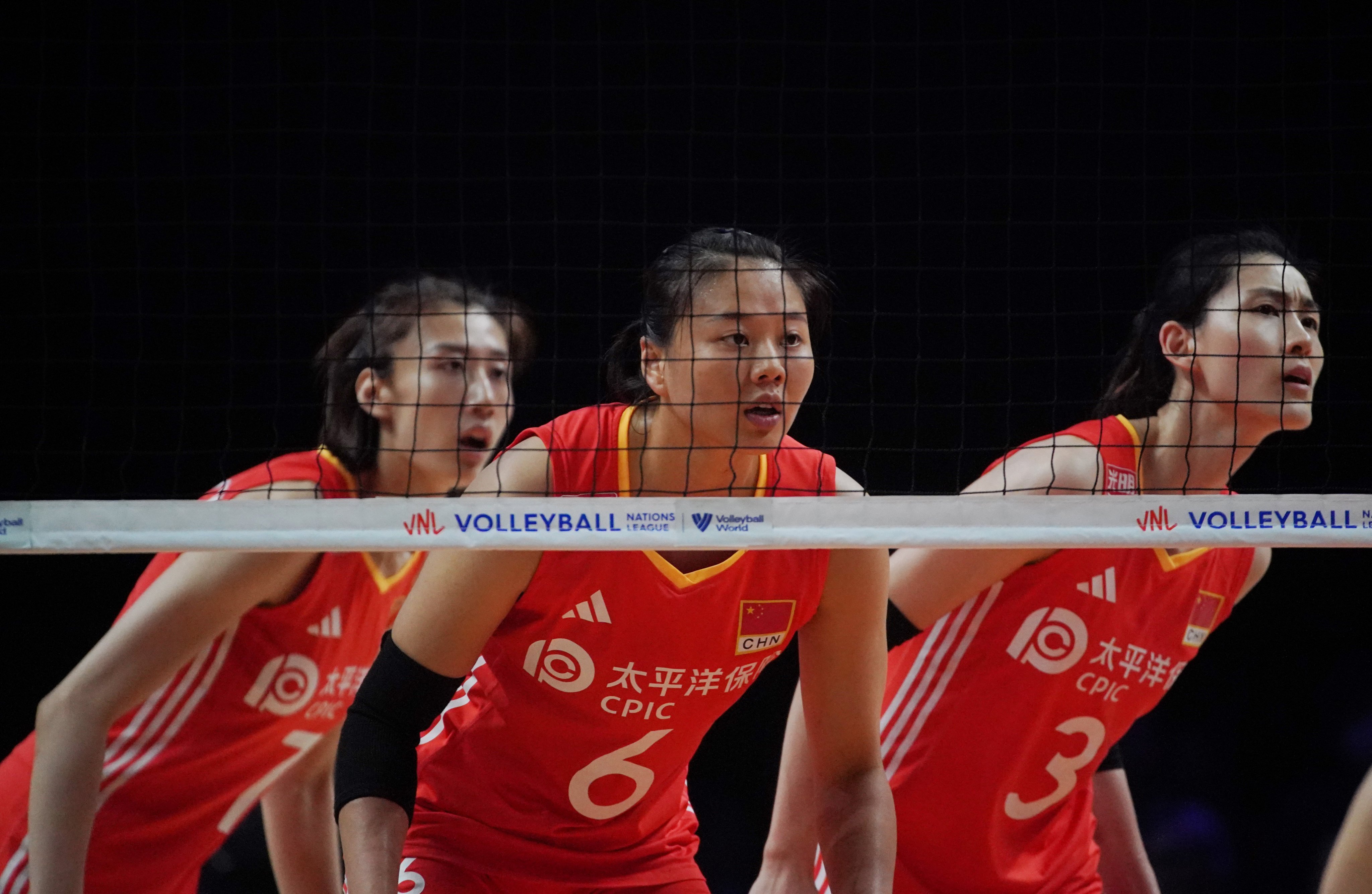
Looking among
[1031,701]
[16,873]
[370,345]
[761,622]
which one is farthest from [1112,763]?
[16,873]

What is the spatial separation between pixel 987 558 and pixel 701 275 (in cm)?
84

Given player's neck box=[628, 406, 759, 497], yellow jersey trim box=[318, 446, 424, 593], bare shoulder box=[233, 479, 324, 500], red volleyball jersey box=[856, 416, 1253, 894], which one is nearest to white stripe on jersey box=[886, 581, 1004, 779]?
red volleyball jersey box=[856, 416, 1253, 894]

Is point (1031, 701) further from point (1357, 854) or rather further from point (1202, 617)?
point (1357, 854)

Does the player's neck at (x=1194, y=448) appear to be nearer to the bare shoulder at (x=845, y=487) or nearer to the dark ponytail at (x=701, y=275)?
the bare shoulder at (x=845, y=487)

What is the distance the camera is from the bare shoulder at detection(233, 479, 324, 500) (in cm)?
278

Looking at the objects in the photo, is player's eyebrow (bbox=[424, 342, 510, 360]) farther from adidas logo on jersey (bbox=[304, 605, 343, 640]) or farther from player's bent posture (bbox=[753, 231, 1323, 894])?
player's bent posture (bbox=[753, 231, 1323, 894])

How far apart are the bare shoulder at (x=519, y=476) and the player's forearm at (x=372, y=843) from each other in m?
0.54

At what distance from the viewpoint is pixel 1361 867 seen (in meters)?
2.12

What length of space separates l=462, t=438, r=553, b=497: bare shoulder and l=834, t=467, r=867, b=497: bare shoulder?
1.80 feet

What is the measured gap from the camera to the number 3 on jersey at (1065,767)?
2.85m

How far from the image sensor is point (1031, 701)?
2826 millimetres

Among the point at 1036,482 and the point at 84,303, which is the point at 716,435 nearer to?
the point at 1036,482

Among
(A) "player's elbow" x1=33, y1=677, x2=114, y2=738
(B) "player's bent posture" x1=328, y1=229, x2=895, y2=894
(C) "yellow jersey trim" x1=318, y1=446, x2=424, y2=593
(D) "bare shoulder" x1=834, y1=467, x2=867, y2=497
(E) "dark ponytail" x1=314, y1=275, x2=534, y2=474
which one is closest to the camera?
(B) "player's bent posture" x1=328, y1=229, x2=895, y2=894

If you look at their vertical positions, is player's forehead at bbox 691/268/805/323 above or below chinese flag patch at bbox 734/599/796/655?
above
